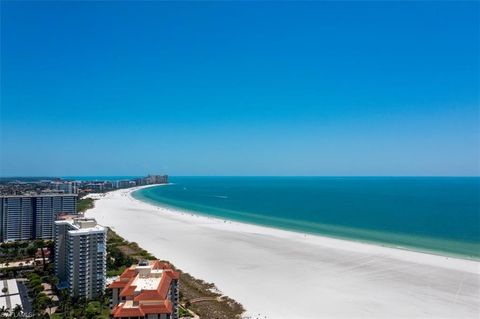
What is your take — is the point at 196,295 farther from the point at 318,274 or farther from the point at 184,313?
the point at 318,274

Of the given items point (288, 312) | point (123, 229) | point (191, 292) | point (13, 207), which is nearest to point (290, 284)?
point (288, 312)

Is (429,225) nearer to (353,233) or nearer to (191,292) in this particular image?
(353,233)

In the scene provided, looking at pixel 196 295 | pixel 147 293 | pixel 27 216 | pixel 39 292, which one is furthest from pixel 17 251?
pixel 147 293

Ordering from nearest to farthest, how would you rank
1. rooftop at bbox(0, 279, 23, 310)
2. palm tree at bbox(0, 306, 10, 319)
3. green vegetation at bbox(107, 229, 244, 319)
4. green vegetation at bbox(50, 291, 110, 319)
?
palm tree at bbox(0, 306, 10, 319) < green vegetation at bbox(50, 291, 110, 319) < green vegetation at bbox(107, 229, 244, 319) < rooftop at bbox(0, 279, 23, 310)

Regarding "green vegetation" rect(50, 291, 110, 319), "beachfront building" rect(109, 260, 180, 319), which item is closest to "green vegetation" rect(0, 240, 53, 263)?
"green vegetation" rect(50, 291, 110, 319)

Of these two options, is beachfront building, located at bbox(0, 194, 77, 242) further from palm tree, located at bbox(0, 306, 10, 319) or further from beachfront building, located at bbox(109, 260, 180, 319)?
beachfront building, located at bbox(109, 260, 180, 319)

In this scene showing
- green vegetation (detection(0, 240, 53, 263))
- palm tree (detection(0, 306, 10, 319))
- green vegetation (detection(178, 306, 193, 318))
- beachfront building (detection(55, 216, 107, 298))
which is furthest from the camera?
green vegetation (detection(0, 240, 53, 263))

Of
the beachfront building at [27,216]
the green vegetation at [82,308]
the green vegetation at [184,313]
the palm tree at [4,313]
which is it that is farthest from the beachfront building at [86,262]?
the beachfront building at [27,216]
